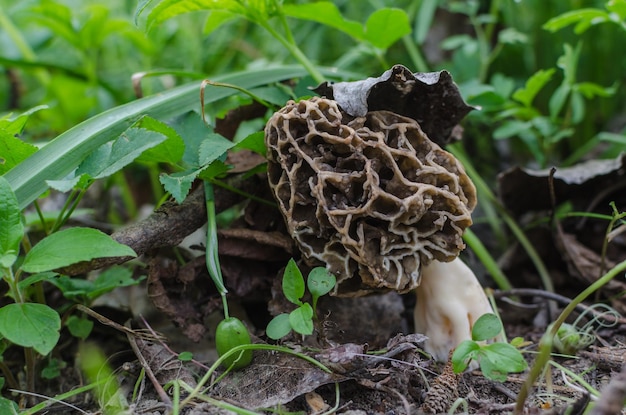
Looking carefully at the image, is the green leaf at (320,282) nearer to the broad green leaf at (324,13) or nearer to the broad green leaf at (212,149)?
the broad green leaf at (212,149)

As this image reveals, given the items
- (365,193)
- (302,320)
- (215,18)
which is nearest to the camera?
(302,320)

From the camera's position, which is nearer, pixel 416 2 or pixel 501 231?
pixel 501 231

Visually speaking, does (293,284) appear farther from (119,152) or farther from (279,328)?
(119,152)


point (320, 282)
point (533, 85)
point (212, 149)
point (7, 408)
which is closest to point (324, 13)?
point (212, 149)

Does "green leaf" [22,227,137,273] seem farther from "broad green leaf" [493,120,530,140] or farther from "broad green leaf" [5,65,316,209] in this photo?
"broad green leaf" [493,120,530,140]

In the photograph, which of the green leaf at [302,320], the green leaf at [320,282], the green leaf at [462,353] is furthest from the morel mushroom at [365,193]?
the green leaf at [462,353]

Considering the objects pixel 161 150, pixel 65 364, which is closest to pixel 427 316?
pixel 161 150

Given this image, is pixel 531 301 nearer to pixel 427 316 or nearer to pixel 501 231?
pixel 501 231

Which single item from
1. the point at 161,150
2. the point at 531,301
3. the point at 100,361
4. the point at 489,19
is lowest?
the point at 531,301
